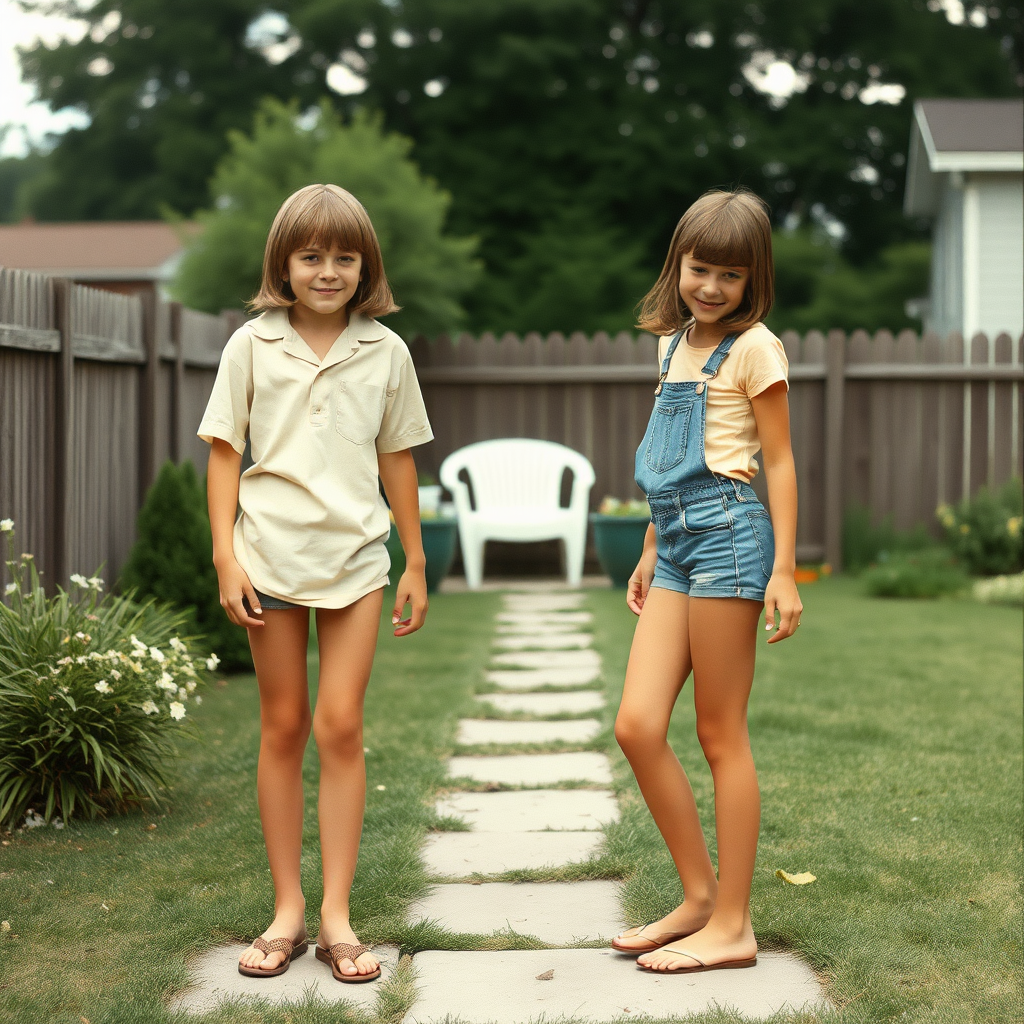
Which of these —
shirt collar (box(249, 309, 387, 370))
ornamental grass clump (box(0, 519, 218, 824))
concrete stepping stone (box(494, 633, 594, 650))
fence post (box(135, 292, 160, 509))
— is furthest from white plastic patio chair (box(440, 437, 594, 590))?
shirt collar (box(249, 309, 387, 370))

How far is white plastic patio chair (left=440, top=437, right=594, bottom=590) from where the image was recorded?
335 inches

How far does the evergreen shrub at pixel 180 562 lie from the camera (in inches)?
208

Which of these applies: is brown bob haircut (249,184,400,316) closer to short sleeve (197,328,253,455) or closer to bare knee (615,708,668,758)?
short sleeve (197,328,253,455)

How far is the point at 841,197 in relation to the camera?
79.7 ft

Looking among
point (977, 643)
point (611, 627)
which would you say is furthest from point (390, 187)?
point (977, 643)

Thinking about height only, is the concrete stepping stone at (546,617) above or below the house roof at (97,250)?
below

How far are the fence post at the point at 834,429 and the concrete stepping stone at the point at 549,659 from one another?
363cm

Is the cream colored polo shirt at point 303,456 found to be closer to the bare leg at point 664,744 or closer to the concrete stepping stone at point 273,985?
the bare leg at point 664,744

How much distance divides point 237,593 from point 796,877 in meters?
1.45

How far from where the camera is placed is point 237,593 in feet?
8.09

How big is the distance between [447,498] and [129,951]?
721 cm

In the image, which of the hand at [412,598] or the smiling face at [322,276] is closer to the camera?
the smiling face at [322,276]

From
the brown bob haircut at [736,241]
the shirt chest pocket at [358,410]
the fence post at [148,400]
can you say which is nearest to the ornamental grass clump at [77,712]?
the shirt chest pocket at [358,410]

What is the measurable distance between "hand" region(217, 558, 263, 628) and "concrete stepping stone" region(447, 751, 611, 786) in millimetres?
1562
